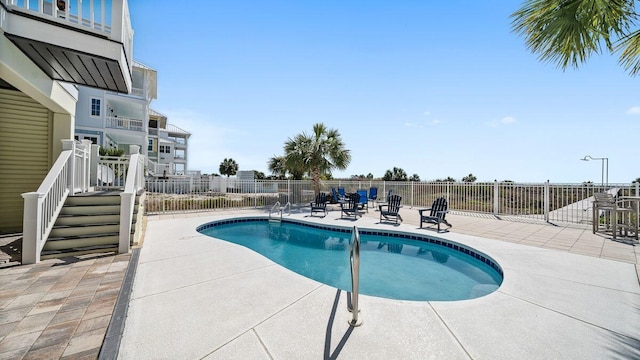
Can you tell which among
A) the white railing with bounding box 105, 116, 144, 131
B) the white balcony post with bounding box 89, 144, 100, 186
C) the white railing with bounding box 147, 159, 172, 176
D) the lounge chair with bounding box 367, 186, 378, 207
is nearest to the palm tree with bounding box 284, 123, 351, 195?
the lounge chair with bounding box 367, 186, 378, 207

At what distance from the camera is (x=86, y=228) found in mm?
4695

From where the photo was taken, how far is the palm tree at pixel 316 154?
519 inches

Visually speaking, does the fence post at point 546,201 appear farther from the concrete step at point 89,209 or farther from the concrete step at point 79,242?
the concrete step at point 89,209

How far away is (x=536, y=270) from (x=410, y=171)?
24107 mm

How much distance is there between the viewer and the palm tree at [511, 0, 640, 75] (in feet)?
10.3

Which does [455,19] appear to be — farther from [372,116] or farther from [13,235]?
[13,235]

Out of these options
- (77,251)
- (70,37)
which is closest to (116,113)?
(70,37)

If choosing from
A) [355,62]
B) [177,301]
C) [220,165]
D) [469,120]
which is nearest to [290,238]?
[177,301]

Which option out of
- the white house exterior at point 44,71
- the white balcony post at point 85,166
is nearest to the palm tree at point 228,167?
the white balcony post at point 85,166

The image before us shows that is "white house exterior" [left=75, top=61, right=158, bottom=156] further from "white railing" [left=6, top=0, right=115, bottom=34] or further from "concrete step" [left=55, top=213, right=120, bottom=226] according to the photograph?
"concrete step" [left=55, top=213, right=120, bottom=226]

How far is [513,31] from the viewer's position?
3.77 m

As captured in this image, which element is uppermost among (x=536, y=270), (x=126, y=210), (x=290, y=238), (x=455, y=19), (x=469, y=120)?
(x=455, y=19)

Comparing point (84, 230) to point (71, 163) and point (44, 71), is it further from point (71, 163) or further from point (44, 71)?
point (44, 71)

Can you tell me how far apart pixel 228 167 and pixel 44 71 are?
37971 mm
